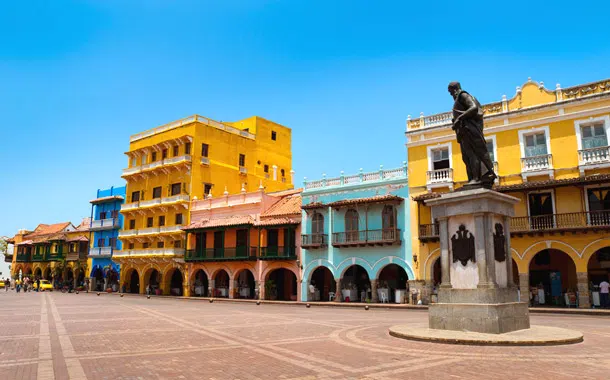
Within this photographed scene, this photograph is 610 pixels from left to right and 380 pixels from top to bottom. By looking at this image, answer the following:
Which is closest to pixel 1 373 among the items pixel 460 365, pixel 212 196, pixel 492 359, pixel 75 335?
pixel 75 335

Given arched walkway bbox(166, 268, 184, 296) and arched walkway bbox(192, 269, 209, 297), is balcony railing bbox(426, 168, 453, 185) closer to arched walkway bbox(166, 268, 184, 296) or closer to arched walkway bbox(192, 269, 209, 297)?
arched walkway bbox(192, 269, 209, 297)

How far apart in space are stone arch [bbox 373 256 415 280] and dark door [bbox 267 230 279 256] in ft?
27.1

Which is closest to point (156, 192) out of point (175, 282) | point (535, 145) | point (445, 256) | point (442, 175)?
point (175, 282)

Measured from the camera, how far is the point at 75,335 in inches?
507

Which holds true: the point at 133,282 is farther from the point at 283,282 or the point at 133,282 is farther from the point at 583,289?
the point at 583,289

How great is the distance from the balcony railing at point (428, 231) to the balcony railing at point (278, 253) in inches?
393

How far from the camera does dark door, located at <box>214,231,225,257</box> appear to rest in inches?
1527

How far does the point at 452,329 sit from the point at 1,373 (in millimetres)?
9369

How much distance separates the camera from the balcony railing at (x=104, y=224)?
52.2 metres


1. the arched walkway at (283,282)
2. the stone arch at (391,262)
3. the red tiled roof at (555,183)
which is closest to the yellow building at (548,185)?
the red tiled roof at (555,183)

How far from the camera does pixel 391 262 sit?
2989 centimetres

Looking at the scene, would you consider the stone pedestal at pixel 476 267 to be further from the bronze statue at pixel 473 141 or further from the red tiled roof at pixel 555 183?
the red tiled roof at pixel 555 183

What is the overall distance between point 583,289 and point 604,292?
899 millimetres

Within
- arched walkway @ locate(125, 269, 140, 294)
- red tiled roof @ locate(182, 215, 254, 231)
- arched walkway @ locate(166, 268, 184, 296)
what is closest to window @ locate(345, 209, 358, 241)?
red tiled roof @ locate(182, 215, 254, 231)
